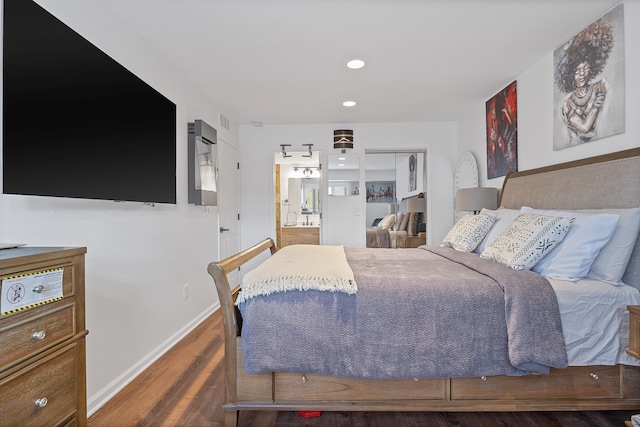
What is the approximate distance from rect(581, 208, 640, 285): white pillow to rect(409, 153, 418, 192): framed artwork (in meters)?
3.79

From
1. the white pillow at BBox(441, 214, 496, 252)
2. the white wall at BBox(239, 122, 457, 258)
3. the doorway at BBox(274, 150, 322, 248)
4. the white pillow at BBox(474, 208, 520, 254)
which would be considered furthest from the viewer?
the doorway at BBox(274, 150, 322, 248)

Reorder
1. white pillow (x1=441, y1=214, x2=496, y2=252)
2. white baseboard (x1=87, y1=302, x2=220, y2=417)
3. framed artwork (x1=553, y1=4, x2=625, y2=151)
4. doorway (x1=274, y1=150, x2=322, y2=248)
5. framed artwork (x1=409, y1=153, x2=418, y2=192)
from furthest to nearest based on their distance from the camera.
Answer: doorway (x1=274, y1=150, x2=322, y2=248), framed artwork (x1=409, y1=153, x2=418, y2=192), white pillow (x1=441, y1=214, x2=496, y2=252), framed artwork (x1=553, y1=4, x2=625, y2=151), white baseboard (x1=87, y1=302, x2=220, y2=417)

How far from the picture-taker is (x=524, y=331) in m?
1.62

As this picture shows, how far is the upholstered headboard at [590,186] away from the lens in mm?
1940

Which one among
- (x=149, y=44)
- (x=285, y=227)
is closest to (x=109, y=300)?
(x=149, y=44)

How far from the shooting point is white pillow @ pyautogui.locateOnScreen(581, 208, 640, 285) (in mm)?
1823

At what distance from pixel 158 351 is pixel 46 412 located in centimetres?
158

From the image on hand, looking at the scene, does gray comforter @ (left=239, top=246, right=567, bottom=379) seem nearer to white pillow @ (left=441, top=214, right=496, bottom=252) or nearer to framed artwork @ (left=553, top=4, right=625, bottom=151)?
white pillow @ (left=441, top=214, right=496, bottom=252)

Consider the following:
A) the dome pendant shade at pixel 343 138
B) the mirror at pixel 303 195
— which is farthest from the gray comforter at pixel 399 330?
the mirror at pixel 303 195

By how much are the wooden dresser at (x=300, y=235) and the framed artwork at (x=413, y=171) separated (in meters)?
2.57

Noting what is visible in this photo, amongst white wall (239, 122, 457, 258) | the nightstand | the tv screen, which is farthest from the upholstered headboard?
the tv screen

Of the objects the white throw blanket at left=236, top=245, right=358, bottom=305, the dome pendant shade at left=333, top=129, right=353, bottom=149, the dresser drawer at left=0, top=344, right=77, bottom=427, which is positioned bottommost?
the dresser drawer at left=0, top=344, right=77, bottom=427

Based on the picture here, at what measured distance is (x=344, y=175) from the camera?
519 cm

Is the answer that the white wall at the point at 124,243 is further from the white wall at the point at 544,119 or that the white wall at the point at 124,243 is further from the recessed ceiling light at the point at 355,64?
the white wall at the point at 544,119
